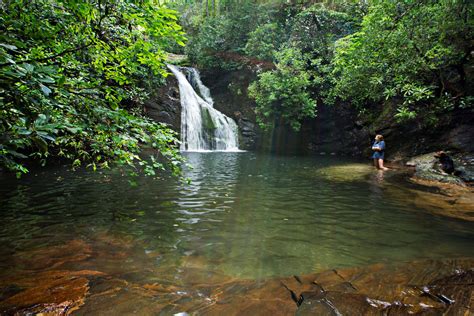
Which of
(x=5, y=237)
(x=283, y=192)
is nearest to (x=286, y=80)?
(x=283, y=192)

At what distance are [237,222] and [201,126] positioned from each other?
1790 centimetres

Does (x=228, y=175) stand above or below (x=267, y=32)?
below

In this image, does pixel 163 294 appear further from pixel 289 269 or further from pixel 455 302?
pixel 455 302

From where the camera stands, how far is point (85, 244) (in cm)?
464

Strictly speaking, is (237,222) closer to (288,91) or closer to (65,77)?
(65,77)

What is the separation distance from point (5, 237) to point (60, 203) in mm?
2168

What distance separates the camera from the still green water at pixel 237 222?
4.33 meters

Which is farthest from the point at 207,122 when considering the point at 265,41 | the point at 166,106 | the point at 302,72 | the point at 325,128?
the point at 325,128

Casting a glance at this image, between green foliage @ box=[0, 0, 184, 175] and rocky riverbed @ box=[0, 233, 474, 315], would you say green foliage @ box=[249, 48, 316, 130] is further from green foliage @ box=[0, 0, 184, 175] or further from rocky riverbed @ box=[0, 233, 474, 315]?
rocky riverbed @ box=[0, 233, 474, 315]

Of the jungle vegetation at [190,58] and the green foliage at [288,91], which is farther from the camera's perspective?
the green foliage at [288,91]

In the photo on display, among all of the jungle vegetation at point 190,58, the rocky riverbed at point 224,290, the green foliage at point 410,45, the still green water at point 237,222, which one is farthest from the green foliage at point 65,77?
the green foliage at point 410,45

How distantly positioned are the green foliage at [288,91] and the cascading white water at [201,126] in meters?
3.69

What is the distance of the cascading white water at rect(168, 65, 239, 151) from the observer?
22516 millimetres

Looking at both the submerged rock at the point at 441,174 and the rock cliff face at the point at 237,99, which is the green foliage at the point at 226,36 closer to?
the rock cliff face at the point at 237,99
